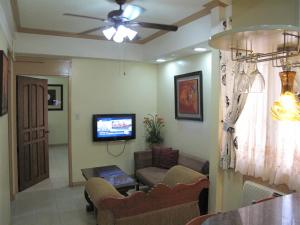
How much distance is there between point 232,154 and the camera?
115 inches

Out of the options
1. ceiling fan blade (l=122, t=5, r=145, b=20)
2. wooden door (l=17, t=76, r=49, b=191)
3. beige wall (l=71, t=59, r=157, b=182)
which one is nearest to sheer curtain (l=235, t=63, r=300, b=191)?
ceiling fan blade (l=122, t=5, r=145, b=20)

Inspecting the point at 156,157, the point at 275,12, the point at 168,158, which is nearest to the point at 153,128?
the point at 156,157

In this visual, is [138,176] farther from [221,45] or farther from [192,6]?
[221,45]

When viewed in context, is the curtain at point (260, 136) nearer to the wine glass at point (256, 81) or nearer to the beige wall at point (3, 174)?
the wine glass at point (256, 81)

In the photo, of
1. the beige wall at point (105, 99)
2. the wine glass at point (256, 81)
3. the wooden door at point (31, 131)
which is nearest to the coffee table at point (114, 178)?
the beige wall at point (105, 99)

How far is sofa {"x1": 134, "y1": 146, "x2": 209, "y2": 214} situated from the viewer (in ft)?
10.8

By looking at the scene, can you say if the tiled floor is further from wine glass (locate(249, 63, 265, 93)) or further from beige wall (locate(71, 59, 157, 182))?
wine glass (locate(249, 63, 265, 93))

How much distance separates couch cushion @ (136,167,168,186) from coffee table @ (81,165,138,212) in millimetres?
261

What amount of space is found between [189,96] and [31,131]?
9.86 feet

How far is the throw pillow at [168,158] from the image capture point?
4527mm

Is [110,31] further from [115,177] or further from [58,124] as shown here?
[58,124]

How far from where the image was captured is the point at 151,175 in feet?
13.9

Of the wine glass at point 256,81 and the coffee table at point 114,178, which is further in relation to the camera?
the coffee table at point 114,178

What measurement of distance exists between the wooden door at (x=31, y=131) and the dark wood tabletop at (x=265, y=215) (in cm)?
418
